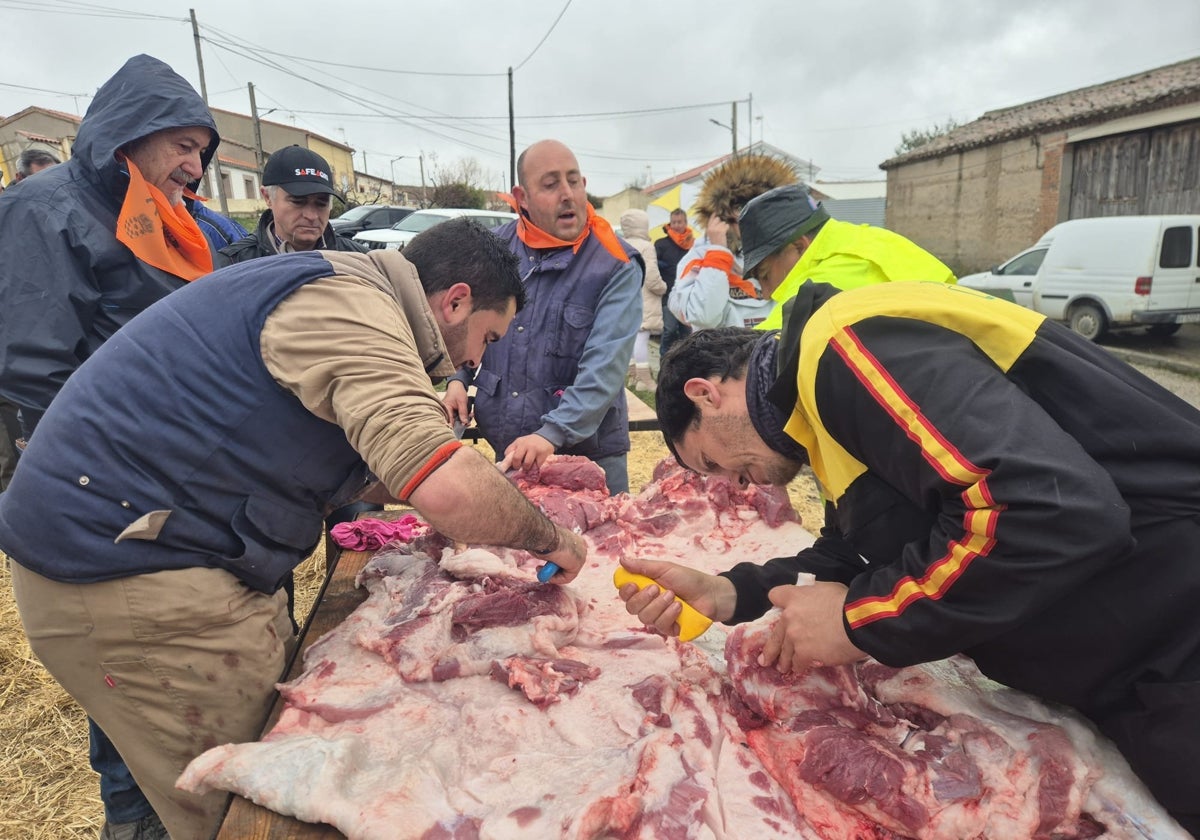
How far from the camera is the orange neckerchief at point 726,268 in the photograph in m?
6.04

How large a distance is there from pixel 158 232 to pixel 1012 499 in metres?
3.42

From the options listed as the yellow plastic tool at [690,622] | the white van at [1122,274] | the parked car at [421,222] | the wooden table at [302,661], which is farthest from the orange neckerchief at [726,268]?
the parked car at [421,222]

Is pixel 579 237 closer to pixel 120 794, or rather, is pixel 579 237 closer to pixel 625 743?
pixel 625 743

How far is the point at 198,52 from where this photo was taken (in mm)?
25406

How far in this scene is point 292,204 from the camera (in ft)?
14.7

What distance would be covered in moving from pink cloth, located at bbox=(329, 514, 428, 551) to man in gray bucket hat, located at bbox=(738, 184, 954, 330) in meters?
1.81

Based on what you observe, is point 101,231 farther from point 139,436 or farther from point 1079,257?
point 1079,257

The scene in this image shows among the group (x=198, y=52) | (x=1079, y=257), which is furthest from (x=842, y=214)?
(x=198, y=52)

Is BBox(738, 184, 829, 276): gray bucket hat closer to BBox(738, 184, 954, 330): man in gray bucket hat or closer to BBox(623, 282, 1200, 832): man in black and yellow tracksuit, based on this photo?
BBox(738, 184, 954, 330): man in gray bucket hat

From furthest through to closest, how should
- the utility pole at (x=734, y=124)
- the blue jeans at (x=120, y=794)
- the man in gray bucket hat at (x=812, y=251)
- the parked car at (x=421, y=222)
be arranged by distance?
the utility pole at (x=734, y=124), the parked car at (x=421, y=222), the man in gray bucket hat at (x=812, y=251), the blue jeans at (x=120, y=794)

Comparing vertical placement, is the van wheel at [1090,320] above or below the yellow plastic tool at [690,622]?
above

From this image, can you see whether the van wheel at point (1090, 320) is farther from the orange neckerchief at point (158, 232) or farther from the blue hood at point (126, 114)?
the blue hood at point (126, 114)

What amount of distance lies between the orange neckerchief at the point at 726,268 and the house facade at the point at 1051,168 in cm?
1466

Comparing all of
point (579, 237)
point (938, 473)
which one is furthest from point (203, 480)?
point (579, 237)
